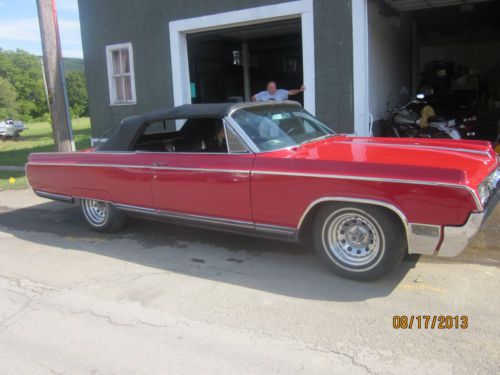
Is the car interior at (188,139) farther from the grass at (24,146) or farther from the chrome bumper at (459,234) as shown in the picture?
the grass at (24,146)

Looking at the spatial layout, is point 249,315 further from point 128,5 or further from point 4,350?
point 128,5

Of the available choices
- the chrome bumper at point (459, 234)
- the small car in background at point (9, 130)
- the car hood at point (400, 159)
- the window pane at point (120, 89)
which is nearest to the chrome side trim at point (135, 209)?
the car hood at point (400, 159)

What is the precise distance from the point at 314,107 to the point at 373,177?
208 inches

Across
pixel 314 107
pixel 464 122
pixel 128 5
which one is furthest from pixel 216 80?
pixel 464 122

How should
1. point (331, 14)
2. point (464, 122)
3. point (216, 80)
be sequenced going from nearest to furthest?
point (331, 14), point (464, 122), point (216, 80)

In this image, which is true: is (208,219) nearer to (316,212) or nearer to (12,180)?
(316,212)

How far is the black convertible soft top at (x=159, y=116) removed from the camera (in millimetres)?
5023

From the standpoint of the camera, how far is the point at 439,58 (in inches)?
667

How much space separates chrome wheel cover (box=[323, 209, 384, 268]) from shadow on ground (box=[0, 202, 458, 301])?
0.70ft

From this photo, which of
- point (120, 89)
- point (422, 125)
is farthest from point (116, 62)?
point (422, 125)


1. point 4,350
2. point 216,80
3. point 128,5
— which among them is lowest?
point 4,350

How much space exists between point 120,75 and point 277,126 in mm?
7904

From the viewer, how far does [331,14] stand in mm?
8469

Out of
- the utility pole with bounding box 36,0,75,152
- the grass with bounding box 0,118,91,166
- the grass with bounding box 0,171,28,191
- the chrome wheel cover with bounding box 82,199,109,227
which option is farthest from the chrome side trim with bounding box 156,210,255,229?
the grass with bounding box 0,118,91,166
